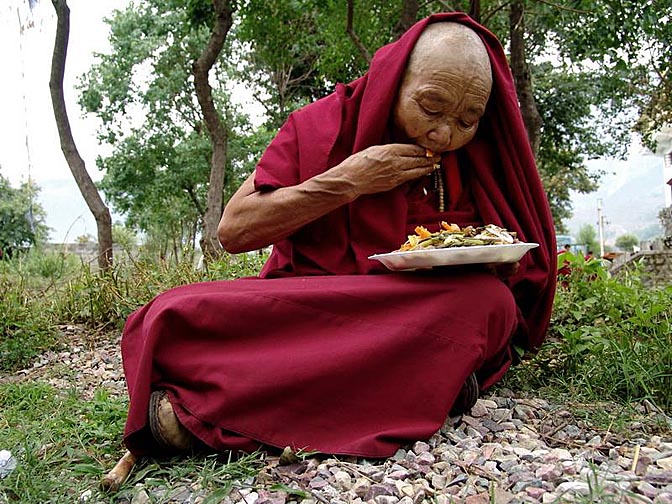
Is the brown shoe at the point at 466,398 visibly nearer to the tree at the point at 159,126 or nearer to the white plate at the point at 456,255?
the white plate at the point at 456,255

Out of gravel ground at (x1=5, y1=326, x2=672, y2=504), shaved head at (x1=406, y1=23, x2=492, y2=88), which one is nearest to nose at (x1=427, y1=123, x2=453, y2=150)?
shaved head at (x1=406, y1=23, x2=492, y2=88)

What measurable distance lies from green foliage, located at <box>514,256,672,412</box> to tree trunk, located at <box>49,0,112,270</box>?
15.8 feet

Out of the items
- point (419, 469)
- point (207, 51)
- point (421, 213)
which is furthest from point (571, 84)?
point (419, 469)

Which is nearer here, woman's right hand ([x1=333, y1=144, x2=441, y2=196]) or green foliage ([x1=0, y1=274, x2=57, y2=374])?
woman's right hand ([x1=333, y1=144, x2=441, y2=196])

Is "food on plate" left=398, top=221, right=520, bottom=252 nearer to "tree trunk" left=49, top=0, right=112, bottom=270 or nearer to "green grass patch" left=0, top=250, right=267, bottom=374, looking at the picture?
"green grass patch" left=0, top=250, right=267, bottom=374

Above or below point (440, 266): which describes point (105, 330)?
below

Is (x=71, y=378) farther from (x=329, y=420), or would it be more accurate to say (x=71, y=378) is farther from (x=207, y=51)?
(x=207, y=51)

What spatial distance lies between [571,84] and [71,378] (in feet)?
46.6

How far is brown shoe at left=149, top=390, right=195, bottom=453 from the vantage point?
1.96 m

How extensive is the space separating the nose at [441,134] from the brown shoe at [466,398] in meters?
0.86

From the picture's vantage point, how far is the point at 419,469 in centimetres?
A: 181

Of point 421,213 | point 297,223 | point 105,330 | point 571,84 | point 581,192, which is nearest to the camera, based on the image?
point 297,223

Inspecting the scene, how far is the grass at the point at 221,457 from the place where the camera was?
1854mm

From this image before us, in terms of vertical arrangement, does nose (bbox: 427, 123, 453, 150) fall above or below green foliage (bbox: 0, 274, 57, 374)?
above
